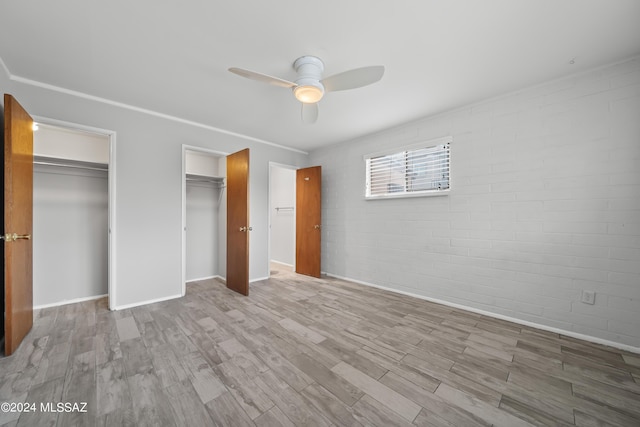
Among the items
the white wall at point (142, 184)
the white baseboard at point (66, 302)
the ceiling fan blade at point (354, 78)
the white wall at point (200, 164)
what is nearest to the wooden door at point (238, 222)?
the white wall at point (142, 184)

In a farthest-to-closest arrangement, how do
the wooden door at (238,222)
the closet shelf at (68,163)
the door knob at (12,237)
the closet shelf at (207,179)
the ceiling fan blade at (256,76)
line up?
the closet shelf at (207,179) < the wooden door at (238,222) < the closet shelf at (68,163) < the door knob at (12,237) < the ceiling fan blade at (256,76)

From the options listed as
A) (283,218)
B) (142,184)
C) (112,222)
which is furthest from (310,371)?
(283,218)

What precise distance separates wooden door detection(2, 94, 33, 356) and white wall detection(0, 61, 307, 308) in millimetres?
528

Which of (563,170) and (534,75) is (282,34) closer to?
(534,75)

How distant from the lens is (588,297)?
231 cm

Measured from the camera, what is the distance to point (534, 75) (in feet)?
7.89

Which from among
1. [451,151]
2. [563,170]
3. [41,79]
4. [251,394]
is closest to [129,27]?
[41,79]

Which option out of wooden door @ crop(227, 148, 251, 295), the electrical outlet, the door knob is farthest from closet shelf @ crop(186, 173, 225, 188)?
the electrical outlet

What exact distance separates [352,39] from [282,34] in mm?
→ 552

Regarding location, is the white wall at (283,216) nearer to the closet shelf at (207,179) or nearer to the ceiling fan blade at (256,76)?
the closet shelf at (207,179)

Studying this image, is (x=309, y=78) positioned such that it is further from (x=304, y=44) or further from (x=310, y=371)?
(x=310, y=371)

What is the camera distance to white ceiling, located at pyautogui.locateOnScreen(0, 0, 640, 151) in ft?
5.39

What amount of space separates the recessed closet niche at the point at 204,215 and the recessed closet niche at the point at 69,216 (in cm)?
112

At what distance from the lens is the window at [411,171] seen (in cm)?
333
